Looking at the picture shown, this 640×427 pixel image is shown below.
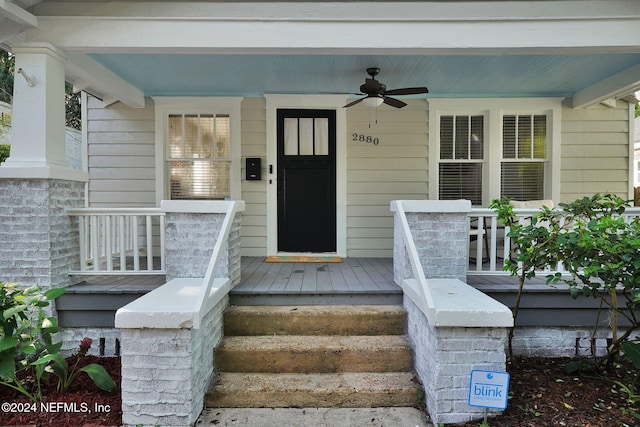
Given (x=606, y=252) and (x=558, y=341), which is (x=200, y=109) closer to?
(x=606, y=252)

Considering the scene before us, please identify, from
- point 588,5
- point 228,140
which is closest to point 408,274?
point 588,5

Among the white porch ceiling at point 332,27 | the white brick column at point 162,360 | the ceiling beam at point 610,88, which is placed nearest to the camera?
the white brick column at point 162,360

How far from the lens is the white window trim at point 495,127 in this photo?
4.75 m

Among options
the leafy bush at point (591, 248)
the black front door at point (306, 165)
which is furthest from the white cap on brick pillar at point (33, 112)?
the leafy bush at point (591, 248)

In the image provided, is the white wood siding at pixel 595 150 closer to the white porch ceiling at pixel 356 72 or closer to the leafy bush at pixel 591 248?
the white porch ceiling at pixel 356 72

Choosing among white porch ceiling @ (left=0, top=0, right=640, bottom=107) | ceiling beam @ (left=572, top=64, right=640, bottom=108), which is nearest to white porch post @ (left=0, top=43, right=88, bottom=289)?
white porch ceiling @ (left=0, top=0, right=640, bottom=107)

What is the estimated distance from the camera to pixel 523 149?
4.88 metres

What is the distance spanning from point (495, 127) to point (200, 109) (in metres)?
3.94

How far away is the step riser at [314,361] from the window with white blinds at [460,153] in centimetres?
300

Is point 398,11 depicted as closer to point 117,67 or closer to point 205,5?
point 205,5

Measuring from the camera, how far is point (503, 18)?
2.87 m

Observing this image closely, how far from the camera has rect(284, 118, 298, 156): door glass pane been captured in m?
4.82

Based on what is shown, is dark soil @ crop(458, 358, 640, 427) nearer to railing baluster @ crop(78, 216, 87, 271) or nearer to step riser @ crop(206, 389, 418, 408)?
step riser @ crop(206, 389, 418, 408)

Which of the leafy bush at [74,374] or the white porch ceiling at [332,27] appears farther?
the white porch ceiling at [332,27]
